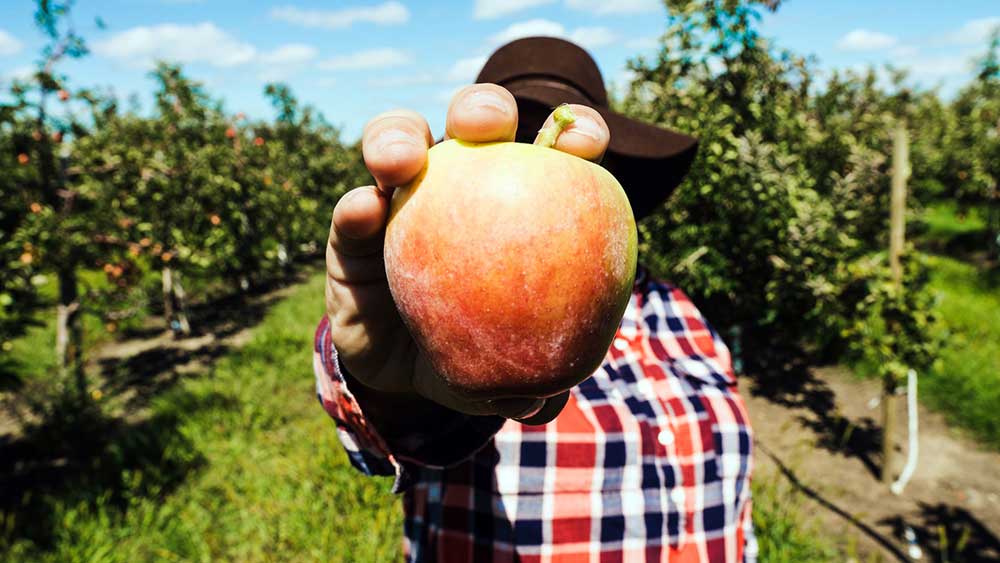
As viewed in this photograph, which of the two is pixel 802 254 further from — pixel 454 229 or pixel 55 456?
pixel 55 456

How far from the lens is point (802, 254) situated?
3.85 metres

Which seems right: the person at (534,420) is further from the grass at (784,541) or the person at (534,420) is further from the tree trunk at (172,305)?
the tree trunk at (172,305)

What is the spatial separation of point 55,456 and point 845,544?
5.74 metres

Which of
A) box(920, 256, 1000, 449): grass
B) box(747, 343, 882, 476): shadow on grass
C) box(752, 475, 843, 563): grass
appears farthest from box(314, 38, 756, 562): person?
box(747, 343, 882, 476): shadow on grass

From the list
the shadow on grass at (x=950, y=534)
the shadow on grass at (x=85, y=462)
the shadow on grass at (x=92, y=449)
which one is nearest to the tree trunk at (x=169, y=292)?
the shadow on grass at (x=92, y=449)

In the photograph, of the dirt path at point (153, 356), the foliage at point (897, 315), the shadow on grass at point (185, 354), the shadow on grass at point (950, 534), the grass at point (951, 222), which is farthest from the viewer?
the grass at point (951, 222)

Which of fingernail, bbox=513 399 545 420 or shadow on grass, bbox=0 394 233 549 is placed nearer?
fingernail, bbox=513 399 545 420

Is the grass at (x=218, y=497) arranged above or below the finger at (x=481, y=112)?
below

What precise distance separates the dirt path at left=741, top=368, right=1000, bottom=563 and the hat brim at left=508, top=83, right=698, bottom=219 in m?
2.22

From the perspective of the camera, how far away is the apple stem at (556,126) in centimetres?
80

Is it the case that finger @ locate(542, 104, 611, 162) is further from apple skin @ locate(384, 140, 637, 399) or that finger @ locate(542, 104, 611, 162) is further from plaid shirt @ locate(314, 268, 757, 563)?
plaid shirt @ locate(314, 268, 757, 563)

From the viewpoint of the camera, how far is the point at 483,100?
767mm

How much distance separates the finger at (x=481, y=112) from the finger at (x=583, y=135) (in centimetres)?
8

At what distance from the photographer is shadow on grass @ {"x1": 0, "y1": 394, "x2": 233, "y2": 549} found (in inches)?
144
